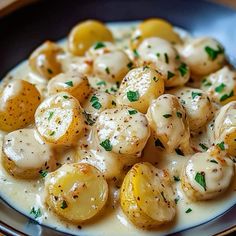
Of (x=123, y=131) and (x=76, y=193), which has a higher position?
(x=123, y=131)

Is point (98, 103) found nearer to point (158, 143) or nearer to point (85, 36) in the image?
point (158, 143)

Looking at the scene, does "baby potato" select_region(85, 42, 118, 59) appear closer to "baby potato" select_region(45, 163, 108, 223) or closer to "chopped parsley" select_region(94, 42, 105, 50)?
"chopped parsley" select_region(94, 42, 105, 50)

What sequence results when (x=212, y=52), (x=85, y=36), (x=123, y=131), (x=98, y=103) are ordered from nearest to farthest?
(x=123, y=131) < (x=98, y=103) < (x=212, y=52) < (x=85, y=36)

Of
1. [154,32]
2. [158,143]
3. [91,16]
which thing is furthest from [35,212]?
[91,16]

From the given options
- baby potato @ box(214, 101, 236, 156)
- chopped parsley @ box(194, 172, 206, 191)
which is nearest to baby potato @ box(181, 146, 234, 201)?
chopped parsley @ box(194, 172, 206, 191)

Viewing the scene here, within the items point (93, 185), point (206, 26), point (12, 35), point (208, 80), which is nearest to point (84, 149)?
point (93, 185)

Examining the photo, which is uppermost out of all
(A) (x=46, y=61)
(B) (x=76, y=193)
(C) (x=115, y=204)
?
(A) (x=46, y=61)

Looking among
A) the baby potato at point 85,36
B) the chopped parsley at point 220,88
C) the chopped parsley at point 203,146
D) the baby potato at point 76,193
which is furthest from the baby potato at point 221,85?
the baby potato at point 76,193
